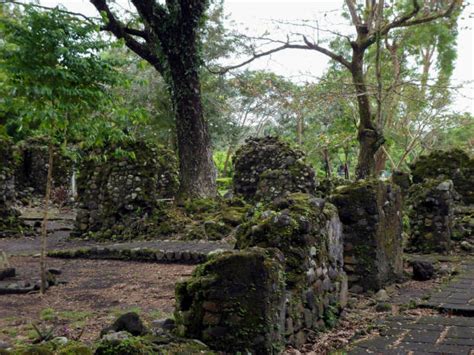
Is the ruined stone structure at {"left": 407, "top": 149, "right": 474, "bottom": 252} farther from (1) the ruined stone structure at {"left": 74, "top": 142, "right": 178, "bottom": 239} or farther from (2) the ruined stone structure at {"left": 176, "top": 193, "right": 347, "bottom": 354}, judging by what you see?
(2) the ruined stone structure at {"left": 176, "top": 193, "right": 347, "bottom": 354}

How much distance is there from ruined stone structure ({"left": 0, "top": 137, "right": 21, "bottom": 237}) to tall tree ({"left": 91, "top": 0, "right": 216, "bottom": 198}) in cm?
438

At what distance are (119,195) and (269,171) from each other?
3.75 m

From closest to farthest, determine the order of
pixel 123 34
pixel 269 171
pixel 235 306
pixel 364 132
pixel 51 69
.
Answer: pixel 235 306 < pixel 51 69 < pixel 269 171 < pixel 123 34 < pixel 364 132

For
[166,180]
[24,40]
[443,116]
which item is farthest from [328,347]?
[443,116]

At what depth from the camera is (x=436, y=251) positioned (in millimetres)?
10891

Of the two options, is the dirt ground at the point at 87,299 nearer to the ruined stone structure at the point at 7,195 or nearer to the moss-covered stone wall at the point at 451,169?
the ruined stone structure at the point at 7,195

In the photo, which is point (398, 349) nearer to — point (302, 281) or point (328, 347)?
point (328, 347)

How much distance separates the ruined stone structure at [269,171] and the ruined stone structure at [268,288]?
24.6 ft

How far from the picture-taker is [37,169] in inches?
873

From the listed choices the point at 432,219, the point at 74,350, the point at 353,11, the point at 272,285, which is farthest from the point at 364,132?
the point at 74,350

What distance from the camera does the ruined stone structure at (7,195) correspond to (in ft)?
44.5

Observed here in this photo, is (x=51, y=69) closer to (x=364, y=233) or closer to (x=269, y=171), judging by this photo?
(x=364, y=233)

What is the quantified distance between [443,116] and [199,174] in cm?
1662

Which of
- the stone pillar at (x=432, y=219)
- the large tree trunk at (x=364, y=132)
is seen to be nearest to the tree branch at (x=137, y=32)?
the large tree trunk at (x=364, y=132)
